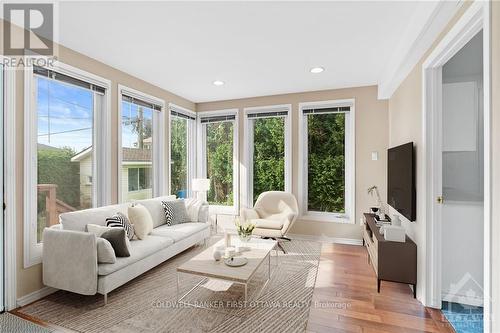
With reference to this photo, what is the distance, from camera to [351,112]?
4.26m

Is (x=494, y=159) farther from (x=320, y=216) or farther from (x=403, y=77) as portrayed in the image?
(x=320, y=216)

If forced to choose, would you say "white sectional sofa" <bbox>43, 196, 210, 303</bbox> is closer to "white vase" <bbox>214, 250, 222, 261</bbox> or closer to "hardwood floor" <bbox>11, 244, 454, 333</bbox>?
"hardwood floor" <bbox>11, 244, 454, 333</bbox>

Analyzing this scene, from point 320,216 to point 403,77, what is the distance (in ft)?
8.26

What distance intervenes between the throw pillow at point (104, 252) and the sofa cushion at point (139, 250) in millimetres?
46

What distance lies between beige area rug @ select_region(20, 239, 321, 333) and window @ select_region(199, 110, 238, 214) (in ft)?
7.60

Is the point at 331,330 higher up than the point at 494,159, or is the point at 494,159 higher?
the point at 494,159

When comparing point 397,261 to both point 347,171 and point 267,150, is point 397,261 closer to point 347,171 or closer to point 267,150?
point 347,171

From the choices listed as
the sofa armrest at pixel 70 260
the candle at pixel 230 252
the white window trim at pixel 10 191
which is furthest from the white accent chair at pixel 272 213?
the white window trim at pixel 10 191

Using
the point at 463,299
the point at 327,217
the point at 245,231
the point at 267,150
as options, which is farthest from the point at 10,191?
the point at 463,299

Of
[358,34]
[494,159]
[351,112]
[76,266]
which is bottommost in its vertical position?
[76,266]

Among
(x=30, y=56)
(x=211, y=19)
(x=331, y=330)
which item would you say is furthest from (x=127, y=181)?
(x=331, y=330)

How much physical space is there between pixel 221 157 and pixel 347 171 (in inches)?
96.9

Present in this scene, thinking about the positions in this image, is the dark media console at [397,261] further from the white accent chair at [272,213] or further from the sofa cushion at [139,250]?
the sofa cushion at [139,250]

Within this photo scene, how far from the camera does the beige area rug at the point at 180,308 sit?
2066 mm
